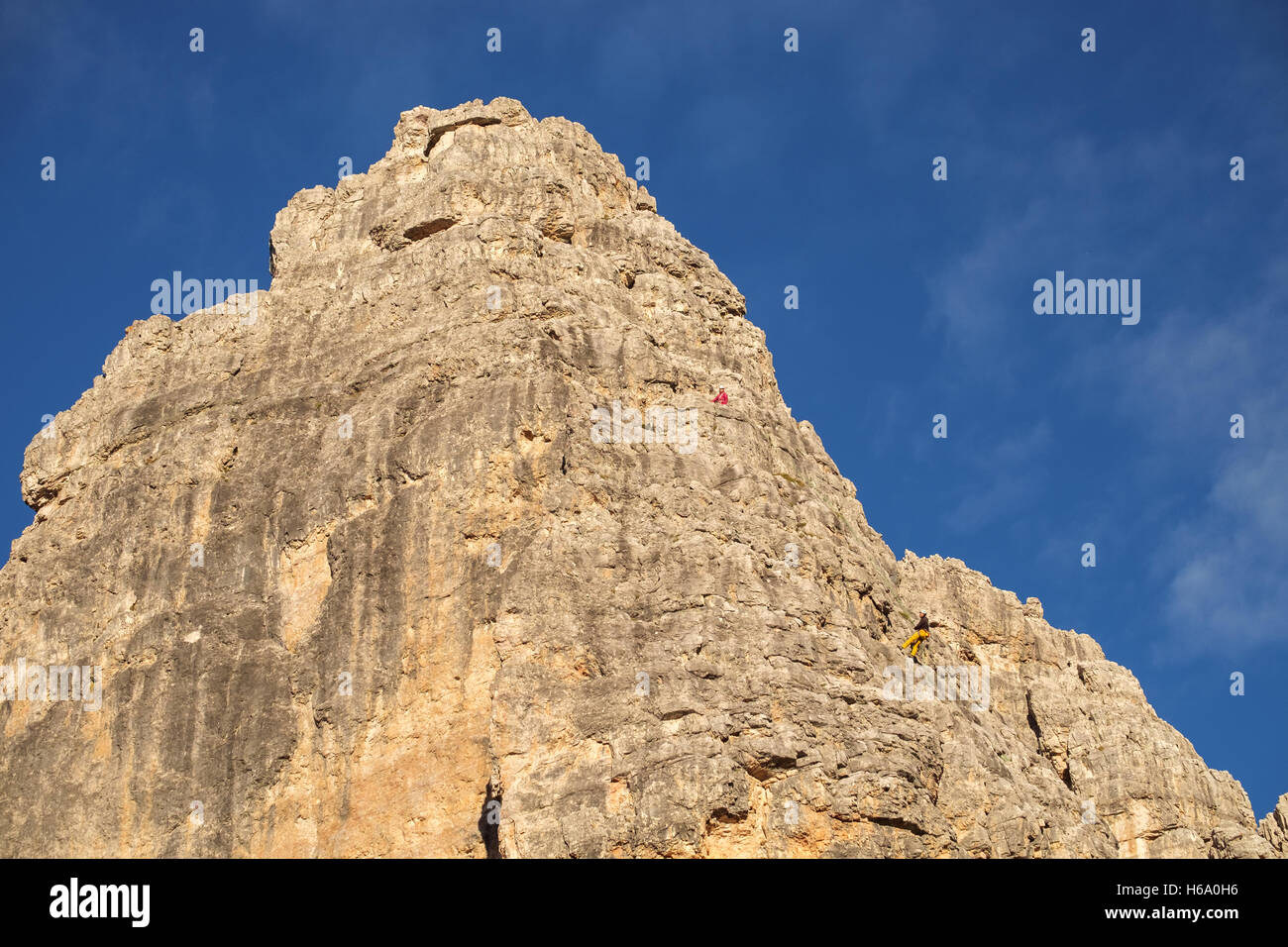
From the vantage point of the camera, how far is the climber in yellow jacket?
5994 cm

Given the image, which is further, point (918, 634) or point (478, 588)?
point (918, 634)

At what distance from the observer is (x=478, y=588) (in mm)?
53375

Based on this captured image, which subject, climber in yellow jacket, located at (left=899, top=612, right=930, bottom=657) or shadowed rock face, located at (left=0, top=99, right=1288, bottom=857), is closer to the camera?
shadowed rock face, located at (left=0, top=99, right=1288, bottom=857)

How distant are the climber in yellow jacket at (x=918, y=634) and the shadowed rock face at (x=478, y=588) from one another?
883mm

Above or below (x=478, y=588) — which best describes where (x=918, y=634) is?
below

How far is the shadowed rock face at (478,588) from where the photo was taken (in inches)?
1912

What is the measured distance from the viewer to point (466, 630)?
2079 inches

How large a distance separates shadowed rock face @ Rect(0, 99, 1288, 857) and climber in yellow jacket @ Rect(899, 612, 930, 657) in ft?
2.90

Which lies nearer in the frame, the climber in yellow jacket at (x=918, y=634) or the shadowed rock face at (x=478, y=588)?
the shadowed rock face at (x=478, y=588)

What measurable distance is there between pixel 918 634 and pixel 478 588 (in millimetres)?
16098

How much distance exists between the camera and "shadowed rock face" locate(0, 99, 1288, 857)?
159 ft

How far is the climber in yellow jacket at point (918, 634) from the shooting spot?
59.9 metres
